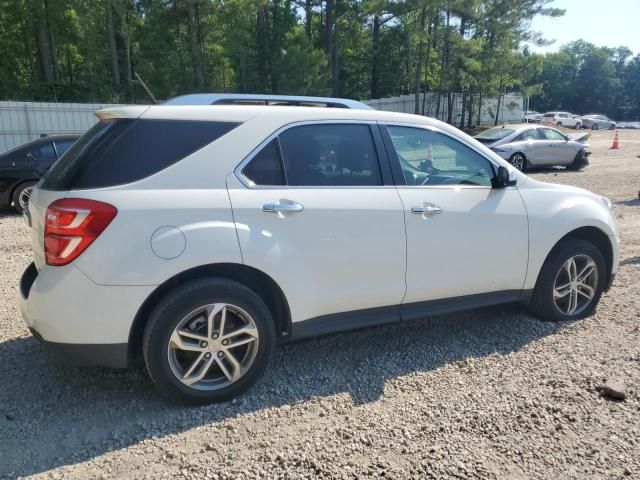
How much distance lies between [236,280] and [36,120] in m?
18.1

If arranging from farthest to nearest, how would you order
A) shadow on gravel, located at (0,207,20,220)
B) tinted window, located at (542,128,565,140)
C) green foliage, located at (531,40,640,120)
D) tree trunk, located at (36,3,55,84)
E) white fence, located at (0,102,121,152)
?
green foliage, located at (531,40,640,120) → tree trunk, located at (36,3,55,84) → tinted window, located at (542,128,565,140) → white fence, located at (0,102,121,152) → shadow on gravel, located at (0,207,20,220)

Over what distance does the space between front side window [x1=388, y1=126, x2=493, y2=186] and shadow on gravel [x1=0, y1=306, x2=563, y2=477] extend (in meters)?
1.30

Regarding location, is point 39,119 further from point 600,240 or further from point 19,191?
point 600,240

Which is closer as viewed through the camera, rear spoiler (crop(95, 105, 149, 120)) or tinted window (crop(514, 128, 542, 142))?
rear spoiler (crop(95, 105, 149, 120))

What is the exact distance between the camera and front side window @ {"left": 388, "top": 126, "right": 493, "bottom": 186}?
3854 millimetres

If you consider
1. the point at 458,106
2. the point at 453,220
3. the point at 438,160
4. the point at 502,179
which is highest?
the point at 458,106

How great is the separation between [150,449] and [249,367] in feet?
2.45

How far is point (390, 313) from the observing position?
368 centimetres

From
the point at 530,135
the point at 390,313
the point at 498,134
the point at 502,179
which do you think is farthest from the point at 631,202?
the point at 390,313

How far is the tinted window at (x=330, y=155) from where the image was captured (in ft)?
11.1

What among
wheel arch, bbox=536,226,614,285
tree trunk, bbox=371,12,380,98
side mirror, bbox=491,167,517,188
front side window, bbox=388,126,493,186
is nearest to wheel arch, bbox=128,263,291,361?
front side window, bbox=388,126,493,186

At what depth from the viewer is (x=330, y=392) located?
11.1ft

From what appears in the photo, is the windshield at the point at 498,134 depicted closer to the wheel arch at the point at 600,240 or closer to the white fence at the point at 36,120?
the wheel arch at the point at 600,240

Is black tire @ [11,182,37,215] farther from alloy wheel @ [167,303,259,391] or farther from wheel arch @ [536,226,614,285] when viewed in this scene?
wheel arch @ [536,226,614,285]
